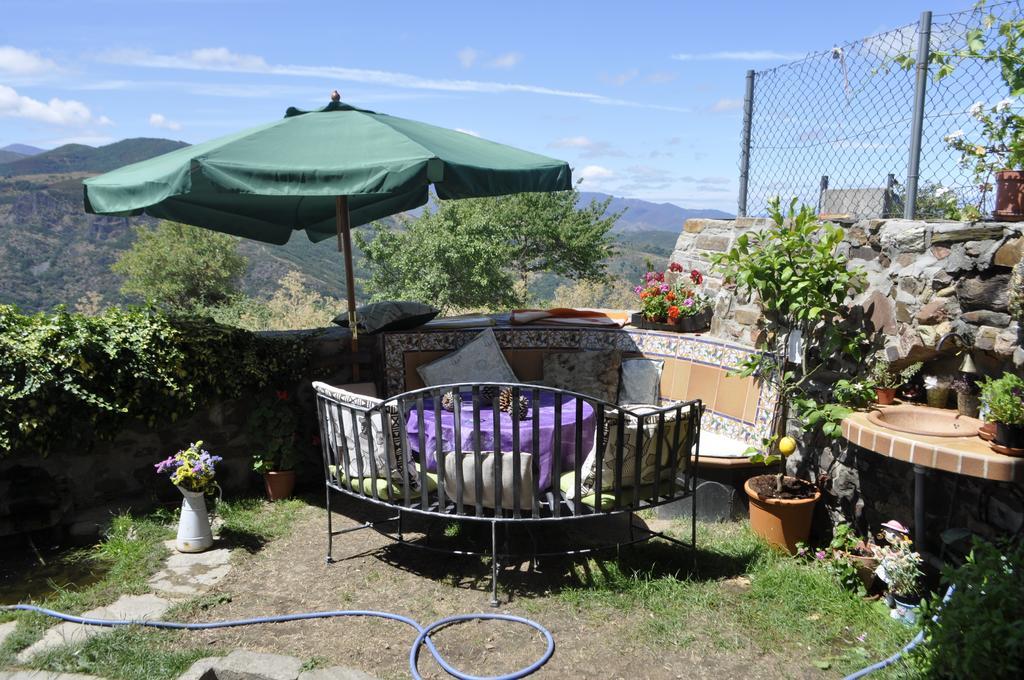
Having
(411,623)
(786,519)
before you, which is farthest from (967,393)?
(411,623)

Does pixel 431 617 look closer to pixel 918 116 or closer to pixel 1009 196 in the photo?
pixel 1009 196

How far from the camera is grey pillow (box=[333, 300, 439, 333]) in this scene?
487 cm

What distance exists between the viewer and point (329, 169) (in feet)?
10.5

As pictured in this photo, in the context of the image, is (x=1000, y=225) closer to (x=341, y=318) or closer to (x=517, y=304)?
(x=341, y=318)

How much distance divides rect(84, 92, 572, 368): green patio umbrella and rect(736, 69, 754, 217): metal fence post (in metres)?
1.66

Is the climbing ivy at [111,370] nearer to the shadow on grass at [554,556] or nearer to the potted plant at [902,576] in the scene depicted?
the shadow on grass at [554,556]

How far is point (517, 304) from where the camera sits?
45.4 feet

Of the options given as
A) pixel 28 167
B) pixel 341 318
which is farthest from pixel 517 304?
pixel 28 167

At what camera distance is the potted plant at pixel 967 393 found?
115 inches

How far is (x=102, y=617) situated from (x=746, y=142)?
466cm

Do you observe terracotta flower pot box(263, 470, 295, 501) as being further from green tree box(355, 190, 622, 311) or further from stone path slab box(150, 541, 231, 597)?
green tree box(355, 190, 622, 311)

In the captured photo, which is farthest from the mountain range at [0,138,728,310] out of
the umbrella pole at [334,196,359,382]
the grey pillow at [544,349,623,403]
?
the umbrella pole at [334,196,359,382]

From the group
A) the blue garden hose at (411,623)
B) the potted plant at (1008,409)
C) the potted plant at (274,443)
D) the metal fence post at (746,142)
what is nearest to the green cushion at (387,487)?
the blue garden hose at (411,623)

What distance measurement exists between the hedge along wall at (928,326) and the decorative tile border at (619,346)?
0.34 meters
